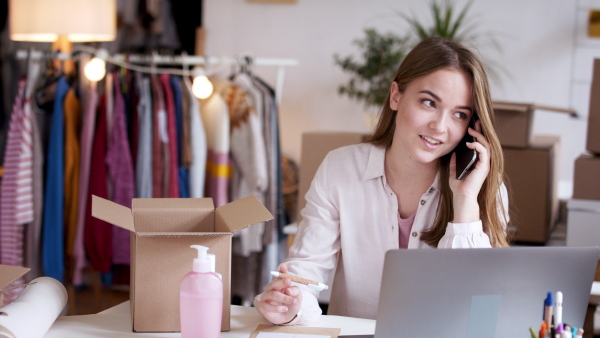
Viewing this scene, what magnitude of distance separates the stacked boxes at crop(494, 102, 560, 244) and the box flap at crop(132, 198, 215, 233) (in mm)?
1256

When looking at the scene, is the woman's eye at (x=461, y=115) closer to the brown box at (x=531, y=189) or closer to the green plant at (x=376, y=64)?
the brown box at (x=531, y=189)

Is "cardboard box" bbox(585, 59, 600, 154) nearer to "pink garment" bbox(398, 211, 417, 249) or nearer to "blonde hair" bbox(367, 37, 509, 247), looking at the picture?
"blonde hair" bbox(367, 37, 509, 247)

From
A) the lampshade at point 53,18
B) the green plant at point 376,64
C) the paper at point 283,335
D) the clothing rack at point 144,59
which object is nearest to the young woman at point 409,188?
the paper at point 283,335

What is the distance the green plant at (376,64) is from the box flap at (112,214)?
2382 mm

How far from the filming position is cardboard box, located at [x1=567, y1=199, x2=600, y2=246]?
2.16 m

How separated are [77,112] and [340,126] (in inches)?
62.9

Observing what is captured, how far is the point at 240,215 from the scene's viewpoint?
4.34ft

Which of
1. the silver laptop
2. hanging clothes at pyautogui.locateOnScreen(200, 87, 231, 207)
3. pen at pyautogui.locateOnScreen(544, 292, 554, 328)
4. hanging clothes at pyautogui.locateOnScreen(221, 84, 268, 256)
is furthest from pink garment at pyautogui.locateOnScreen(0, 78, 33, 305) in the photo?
pen at pyautogui.locateOnScreen(544, 292, 554, 328)

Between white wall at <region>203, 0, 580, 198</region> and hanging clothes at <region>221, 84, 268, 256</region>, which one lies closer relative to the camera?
hanging clothes at <region>221, 84, 268, 256</region>

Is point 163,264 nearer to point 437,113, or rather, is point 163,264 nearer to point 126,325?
point 126,325

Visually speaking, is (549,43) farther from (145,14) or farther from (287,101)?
(145,14)

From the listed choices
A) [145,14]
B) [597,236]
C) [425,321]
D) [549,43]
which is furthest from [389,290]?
[145,14]

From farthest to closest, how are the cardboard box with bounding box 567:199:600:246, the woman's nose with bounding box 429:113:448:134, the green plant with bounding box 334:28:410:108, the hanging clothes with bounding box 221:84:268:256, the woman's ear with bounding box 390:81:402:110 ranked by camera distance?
the green plant with bounding box 334:28:410:108 → the hanging clothes with bounding box 221:84:268:256 → the cardboard box with bounding box 567:199:600:246 → the woman's ear with bounding box 390:81:402:110 → the woman's nose with bounding box 429:113:448:134

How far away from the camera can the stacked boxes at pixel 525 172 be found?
231 centimetres
